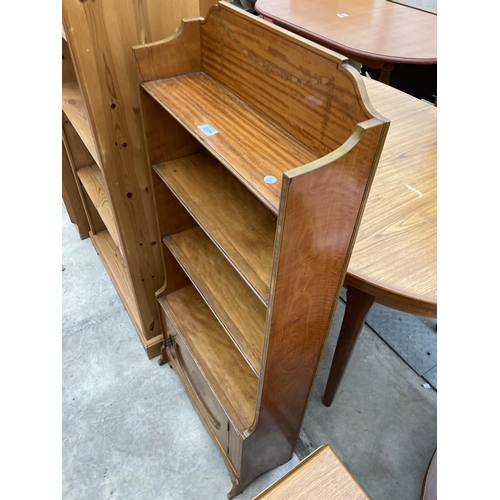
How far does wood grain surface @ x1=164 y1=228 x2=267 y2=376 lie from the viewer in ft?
3.36

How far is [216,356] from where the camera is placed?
1261mm

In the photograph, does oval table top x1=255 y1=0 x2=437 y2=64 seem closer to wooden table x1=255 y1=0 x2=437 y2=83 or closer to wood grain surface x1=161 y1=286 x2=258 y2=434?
wooden table x1=255 y1=0 x2=437 y2=83

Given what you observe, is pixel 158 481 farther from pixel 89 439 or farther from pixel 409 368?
pixel 409 368

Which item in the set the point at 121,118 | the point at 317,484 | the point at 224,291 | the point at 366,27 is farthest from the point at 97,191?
the point at 366,27

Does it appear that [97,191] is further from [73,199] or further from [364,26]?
[364,26]

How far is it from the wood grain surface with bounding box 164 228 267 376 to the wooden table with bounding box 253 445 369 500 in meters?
0.26

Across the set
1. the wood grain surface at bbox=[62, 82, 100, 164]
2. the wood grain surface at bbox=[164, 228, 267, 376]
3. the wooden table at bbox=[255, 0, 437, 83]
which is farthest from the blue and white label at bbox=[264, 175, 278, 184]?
the wooden table at bbox=[255, 0, 437, 83]

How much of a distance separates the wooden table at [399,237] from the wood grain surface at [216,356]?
38 cm

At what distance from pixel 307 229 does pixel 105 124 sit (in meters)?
0.69

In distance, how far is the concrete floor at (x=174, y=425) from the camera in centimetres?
136

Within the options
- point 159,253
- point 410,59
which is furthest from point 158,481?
point 410,59

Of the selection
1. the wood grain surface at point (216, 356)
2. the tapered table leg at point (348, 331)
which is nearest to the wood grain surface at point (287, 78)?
the tapered table leg at point (348, 331)

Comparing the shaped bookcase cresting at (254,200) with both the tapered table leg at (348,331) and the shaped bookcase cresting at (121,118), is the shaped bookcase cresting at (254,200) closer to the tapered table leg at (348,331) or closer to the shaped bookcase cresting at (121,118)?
the shaped bookcase cresting at (121,118)
